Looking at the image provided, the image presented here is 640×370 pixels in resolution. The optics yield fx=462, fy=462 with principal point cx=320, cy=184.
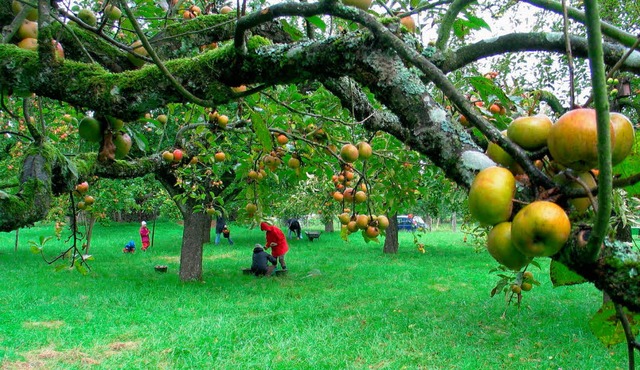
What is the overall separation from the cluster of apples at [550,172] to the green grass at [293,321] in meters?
4.51

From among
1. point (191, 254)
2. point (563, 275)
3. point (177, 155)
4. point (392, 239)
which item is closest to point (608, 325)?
point (563, 275)

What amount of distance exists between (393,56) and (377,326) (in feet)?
18.7

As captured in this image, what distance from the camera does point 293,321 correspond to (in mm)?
6680

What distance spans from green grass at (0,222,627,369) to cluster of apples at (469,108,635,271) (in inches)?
177

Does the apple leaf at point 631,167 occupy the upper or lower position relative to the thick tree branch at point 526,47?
lower

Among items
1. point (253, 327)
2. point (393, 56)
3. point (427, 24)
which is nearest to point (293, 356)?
point (253, 327)

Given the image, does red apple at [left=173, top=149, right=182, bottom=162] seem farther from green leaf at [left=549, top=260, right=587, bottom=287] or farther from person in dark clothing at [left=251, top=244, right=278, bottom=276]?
person in dark clothing at [left=251, top=244, right=278, bottom=276]

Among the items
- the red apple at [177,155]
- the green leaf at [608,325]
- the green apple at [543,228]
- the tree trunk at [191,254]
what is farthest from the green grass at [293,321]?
the green apple at [543,228]

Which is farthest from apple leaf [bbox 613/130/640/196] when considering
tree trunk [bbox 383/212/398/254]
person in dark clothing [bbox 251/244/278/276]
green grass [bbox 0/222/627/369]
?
tree trunk [bbox 383/212/398/254]

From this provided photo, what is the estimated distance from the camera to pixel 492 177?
0.71 meters

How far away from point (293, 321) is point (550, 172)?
6319mm

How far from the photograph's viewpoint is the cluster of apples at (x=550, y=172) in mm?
630

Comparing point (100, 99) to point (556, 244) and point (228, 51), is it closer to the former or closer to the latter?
point (228, 51)

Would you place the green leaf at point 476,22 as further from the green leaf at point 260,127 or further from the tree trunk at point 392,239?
the tree trunk at point 392,239
